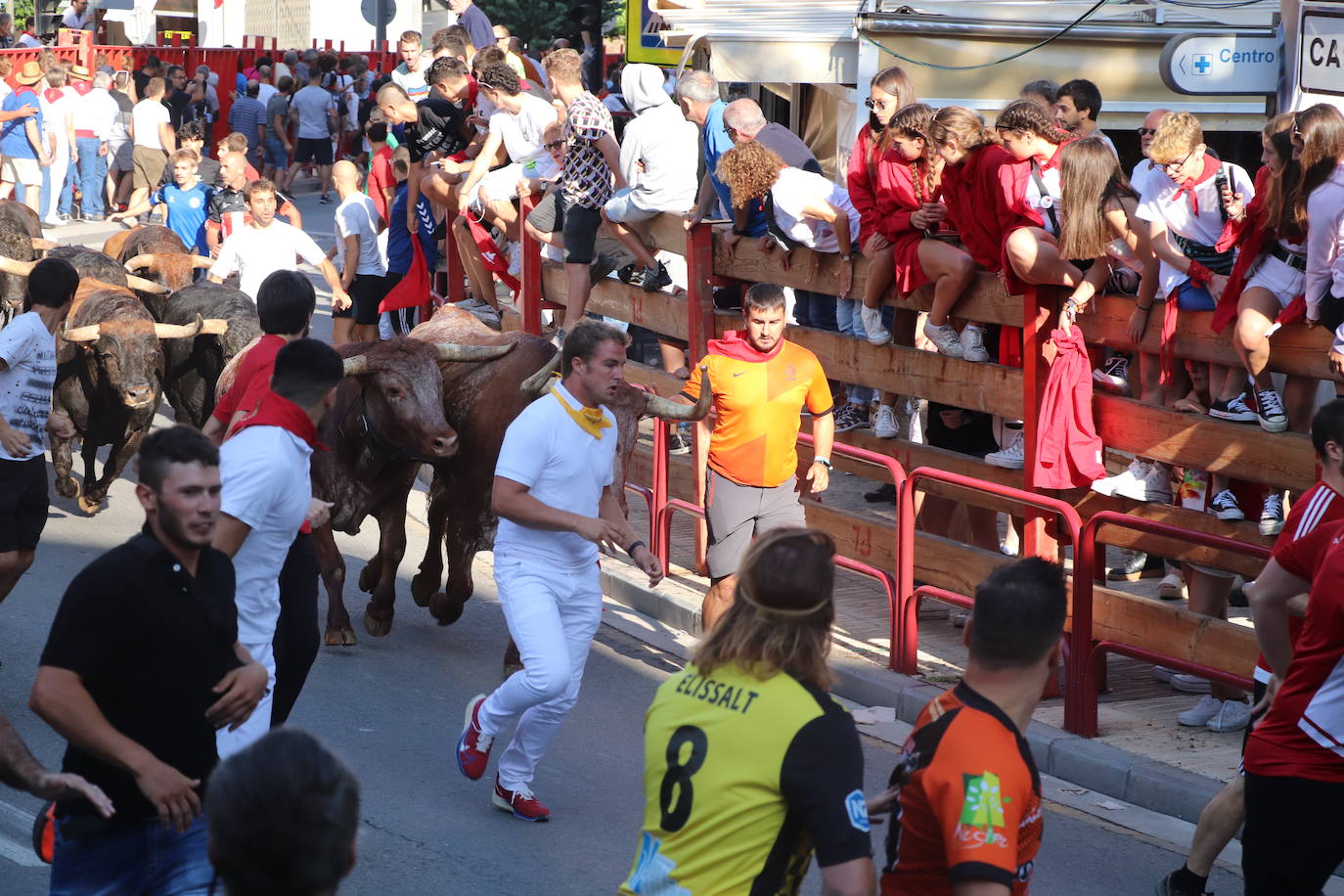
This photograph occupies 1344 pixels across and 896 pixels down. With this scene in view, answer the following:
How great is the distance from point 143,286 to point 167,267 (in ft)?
3.06

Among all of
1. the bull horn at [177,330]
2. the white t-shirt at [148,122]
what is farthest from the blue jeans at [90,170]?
the bull horn at [177,330]

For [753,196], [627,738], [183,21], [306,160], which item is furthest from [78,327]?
[183,21]

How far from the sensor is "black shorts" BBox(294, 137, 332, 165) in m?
31.0

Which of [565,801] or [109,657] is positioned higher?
[109,657]

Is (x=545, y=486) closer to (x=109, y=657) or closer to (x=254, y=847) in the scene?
(x=109, y=657)

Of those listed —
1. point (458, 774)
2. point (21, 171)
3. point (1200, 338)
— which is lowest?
point (458, 774)

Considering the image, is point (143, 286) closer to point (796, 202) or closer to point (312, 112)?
point (796, 202)

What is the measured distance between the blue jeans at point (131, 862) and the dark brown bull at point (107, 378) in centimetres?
765

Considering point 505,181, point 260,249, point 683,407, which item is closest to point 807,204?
point 683,407

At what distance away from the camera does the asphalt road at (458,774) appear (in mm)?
6281

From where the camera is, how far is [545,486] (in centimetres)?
672

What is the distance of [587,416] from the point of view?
6.78 m

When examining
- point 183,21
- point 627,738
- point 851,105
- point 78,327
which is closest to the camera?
point 627,738

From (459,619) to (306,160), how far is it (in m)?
23.2
